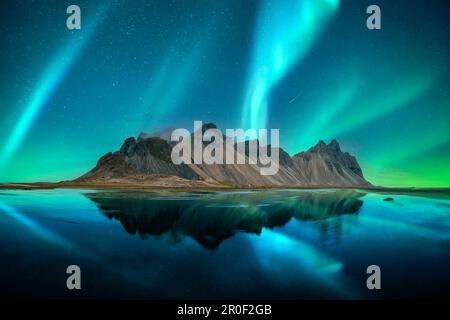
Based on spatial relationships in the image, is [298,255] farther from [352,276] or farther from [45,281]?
[45,281]

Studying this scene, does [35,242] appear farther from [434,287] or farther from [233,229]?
[434,287]

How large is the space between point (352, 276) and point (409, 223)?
26564 mm

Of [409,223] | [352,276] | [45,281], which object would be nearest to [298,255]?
[352,276]

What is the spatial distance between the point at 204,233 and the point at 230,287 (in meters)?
14.0

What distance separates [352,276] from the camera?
→ 16.4 meters

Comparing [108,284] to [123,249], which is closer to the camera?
[108,284]

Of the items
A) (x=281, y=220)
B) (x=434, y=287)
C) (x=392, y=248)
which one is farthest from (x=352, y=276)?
(x=281, y=220)
